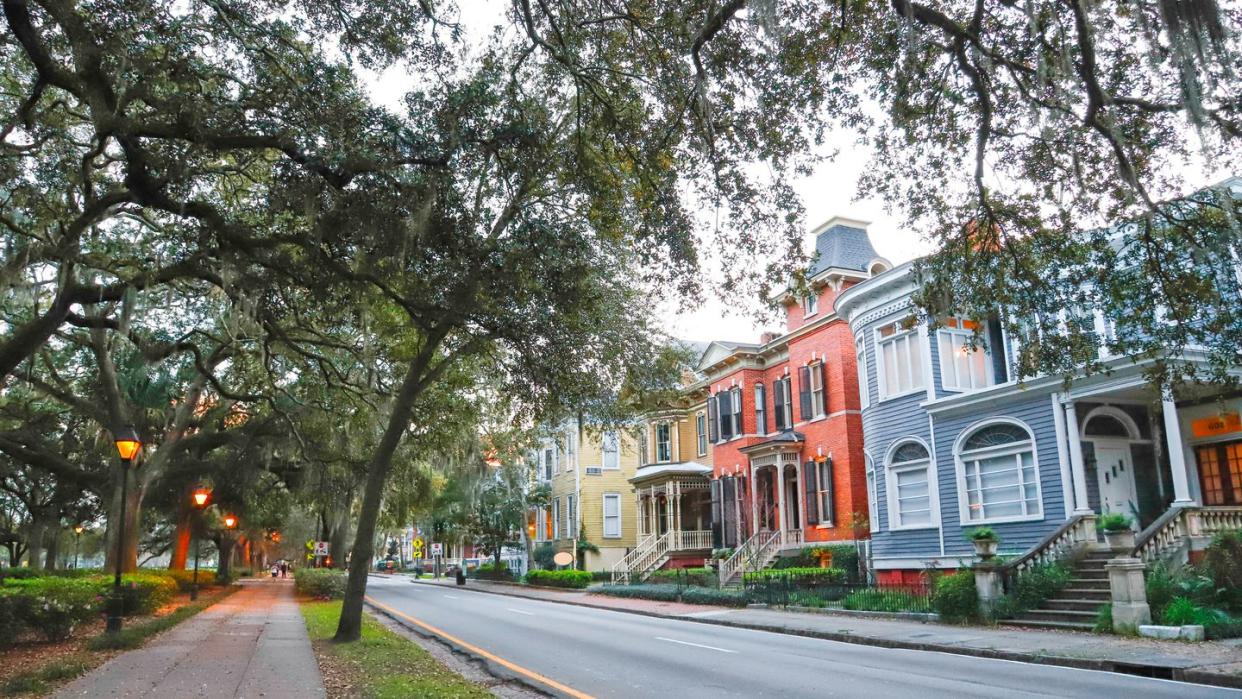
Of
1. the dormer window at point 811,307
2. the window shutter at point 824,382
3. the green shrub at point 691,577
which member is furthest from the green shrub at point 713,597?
the dormer window at point 811,307

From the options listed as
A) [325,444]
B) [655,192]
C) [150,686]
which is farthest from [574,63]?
[325,444]

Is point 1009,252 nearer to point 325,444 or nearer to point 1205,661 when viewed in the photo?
point 1205,661

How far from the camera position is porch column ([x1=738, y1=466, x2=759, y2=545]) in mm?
31328

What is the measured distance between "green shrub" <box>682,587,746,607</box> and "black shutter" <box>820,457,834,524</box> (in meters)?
4.63

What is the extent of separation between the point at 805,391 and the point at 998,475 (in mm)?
9821

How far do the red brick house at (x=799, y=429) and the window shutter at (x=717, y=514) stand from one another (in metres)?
0.04

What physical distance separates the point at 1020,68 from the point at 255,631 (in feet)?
56.0

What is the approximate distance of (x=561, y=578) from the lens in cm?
3856

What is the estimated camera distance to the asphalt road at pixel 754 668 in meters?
10.2

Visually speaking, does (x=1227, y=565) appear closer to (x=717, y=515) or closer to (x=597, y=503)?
(x=717, y=515)

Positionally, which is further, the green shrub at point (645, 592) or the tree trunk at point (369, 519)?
the green shrub at point (645, 592)

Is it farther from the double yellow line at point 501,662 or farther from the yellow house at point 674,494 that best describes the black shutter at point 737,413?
the double yellow line at point 501,662

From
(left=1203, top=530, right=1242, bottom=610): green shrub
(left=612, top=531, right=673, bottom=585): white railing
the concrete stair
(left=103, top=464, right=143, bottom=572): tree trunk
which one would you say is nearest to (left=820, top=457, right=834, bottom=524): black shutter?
(left=612, top=531, right=673, bottom=585): white railing

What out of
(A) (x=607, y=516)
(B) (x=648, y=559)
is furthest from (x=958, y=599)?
(A) (x=607, y=516)
